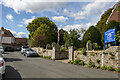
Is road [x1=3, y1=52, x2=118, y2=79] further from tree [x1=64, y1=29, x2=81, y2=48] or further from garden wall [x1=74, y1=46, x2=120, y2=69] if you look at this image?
tree [x1=64, y1=29, x2=81, y2=48]

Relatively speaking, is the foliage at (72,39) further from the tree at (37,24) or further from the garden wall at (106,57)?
the garden wall at (106,57)

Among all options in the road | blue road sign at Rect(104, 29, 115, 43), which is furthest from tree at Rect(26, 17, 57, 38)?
the road

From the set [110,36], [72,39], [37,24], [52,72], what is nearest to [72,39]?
[72,39]

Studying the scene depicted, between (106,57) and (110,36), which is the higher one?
(110,36)


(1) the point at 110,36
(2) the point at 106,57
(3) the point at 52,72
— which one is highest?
(1) the point at 110,36

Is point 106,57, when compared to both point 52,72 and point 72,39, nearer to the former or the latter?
point 52,72

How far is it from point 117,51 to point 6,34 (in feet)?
144

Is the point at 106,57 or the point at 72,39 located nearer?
the point at 106,57

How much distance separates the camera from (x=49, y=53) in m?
18.5

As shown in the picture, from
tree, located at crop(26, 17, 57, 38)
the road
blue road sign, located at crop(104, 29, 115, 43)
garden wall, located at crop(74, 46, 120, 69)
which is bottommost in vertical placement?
the road

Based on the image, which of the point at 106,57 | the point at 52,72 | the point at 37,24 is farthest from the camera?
the point at 37,24

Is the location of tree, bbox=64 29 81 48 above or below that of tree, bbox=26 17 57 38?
below

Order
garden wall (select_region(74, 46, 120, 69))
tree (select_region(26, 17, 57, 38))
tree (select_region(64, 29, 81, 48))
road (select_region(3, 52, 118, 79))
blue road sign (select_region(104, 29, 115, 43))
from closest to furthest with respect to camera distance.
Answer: road (select_region(3, 52, 118, 79))
garden wall (select_region(74, 46, 120, 69))
blue road sign (select_region(104, 29, 115, 43))
tree (select_region(64, 29, 81, 48))
tree (select_region(26, 17, 57, 38))

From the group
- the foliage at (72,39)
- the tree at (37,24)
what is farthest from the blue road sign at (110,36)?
the tree at (37,24)
